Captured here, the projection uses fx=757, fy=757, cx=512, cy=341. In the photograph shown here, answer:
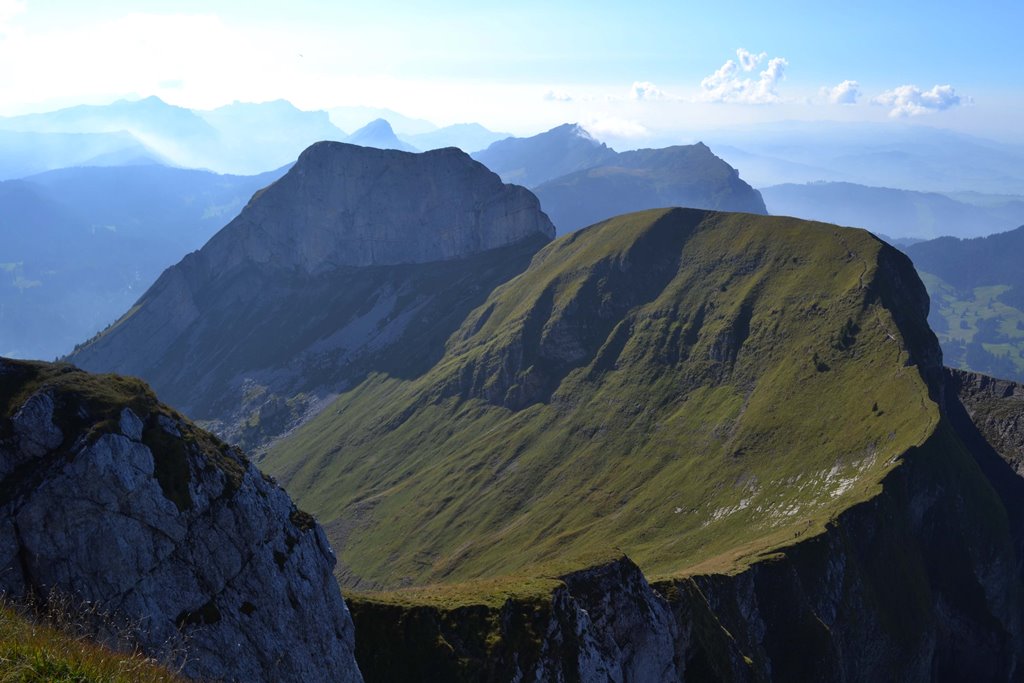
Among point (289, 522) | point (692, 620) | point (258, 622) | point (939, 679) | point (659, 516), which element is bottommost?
point (939, 679)

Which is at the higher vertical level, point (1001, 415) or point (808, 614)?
point (1001, 415)

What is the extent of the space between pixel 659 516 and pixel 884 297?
86915 millimetres

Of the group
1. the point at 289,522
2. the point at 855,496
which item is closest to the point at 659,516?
the point at 855,496

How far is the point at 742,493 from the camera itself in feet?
539

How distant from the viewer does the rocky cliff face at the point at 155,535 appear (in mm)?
36500

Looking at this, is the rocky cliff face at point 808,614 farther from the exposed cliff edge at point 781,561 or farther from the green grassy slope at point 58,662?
the green grassy slope at point 58,662

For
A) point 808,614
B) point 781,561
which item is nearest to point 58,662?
point 781,561

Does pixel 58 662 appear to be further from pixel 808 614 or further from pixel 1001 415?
pixel 1001 415

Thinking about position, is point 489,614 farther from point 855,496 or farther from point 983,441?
point 983,441

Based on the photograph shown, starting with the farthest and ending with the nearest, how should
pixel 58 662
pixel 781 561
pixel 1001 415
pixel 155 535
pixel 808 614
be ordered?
pixel 1001 415 → pixel 781 561 → pixel 808 614 → pixel 155 535 → pixel 58 662

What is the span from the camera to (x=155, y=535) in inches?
1560

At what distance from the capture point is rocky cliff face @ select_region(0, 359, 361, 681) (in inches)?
1437

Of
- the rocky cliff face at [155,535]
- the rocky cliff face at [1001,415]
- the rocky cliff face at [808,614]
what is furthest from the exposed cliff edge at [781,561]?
the rocky cliff face at [155,535]

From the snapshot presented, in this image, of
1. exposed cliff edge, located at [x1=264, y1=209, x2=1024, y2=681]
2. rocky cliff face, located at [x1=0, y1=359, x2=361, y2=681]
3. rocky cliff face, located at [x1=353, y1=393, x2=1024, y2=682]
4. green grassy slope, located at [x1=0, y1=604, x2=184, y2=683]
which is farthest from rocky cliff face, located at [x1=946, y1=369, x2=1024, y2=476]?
green grassy slope, located at [x1=0, y1=604, x2=184, y2=683]
